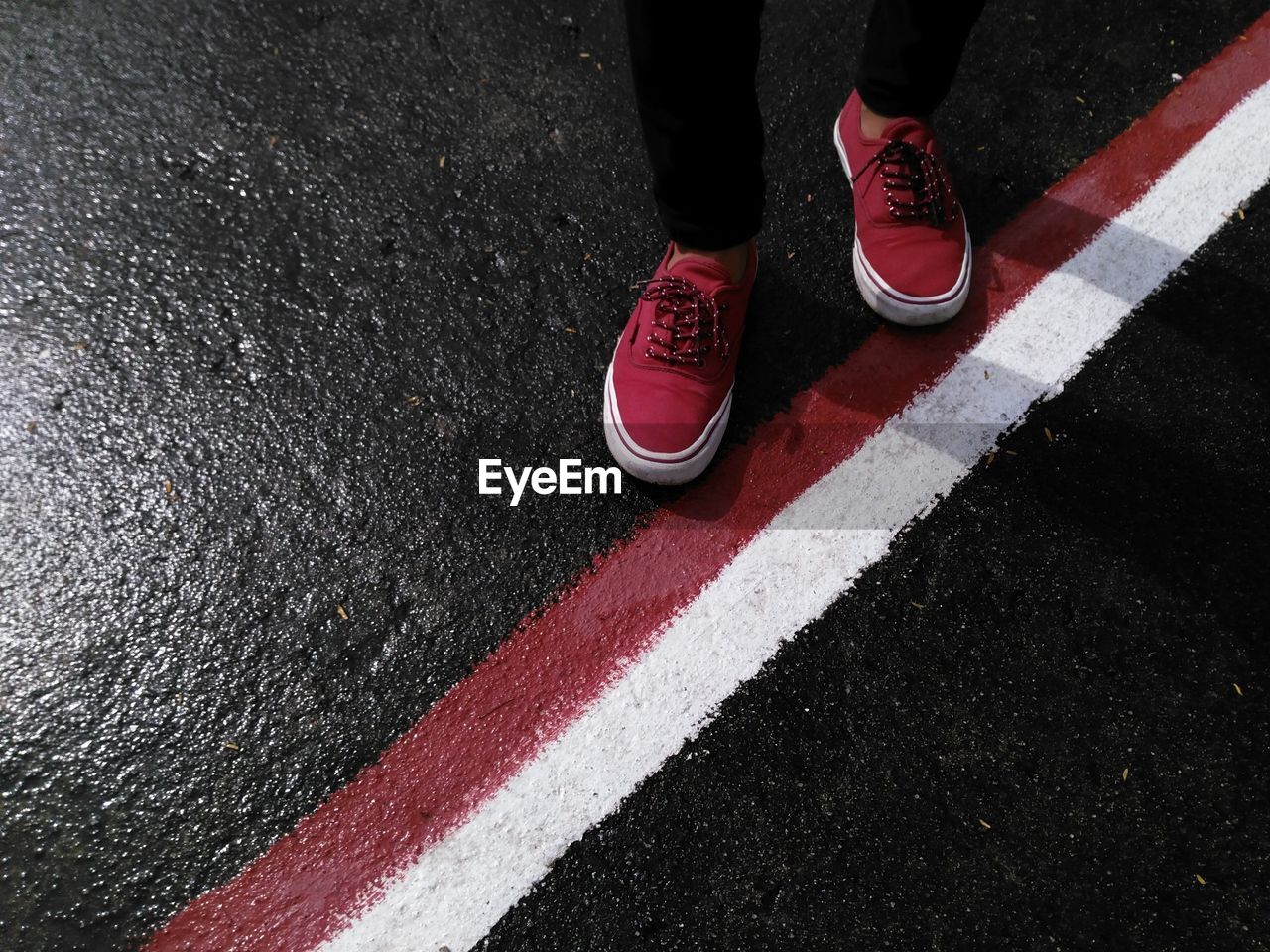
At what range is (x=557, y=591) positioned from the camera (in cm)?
180

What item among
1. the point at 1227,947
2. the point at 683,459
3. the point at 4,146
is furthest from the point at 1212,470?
the point at 4,146

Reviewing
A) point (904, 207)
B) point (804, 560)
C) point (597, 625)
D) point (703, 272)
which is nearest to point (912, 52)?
point (904, 207)

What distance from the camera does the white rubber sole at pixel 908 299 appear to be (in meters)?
1.99

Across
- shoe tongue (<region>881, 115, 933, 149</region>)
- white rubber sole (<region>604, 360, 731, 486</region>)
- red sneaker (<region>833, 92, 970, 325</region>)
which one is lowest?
white rubber sole (<region>604, 360, 731, 486</region>)

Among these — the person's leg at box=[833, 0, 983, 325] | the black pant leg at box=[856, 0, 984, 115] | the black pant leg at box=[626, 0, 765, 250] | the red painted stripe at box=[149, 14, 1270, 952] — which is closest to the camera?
the black pant leg at box=[626, 0, 765, 250]

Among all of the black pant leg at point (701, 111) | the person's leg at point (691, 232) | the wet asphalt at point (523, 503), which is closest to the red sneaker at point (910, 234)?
the wet asphalt at point (523, 503)

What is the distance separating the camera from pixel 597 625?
176 cm

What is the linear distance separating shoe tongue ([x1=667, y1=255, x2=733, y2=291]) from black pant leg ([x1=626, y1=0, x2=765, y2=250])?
13 centimetres

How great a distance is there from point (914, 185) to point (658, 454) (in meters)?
0.98

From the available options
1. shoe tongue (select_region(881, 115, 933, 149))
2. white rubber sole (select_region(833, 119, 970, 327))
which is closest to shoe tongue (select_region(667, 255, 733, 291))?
white rubber sole (select_region(833, 119, 970, 327))

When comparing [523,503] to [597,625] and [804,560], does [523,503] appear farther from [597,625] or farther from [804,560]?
[804,560]

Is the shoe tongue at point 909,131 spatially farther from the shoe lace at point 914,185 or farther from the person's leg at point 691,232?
the person's leg at point 691,232

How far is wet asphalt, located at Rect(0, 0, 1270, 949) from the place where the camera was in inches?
62.2

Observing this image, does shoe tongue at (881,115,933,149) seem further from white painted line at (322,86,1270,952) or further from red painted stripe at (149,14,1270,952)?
white painted line at (322,86,1270,952)
